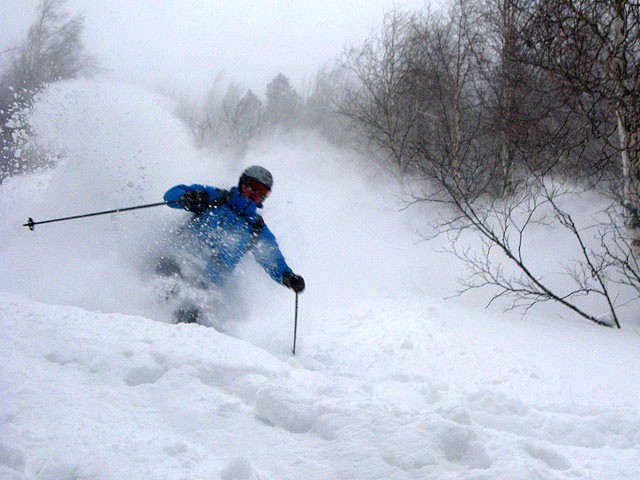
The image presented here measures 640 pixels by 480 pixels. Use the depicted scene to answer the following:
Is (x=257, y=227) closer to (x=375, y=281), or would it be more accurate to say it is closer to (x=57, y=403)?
(x=57, y=403)

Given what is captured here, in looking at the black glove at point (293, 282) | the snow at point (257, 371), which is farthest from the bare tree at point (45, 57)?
the black glove at point (293, 282)

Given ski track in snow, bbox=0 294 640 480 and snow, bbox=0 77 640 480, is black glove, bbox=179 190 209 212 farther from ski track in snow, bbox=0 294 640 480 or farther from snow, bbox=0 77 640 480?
ski track in snow, bbox=0 294 640 480

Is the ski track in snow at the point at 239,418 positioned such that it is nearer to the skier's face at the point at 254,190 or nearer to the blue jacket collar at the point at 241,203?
the blue jacket collar at the point at 241,203

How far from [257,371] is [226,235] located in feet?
8.47

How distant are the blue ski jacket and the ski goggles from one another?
14 centimetres

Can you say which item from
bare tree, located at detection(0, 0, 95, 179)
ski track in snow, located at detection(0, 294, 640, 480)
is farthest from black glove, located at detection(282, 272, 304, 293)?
bare tree, located at detection(0, 0, 95, 179)

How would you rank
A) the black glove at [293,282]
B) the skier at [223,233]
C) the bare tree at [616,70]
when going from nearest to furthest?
the black glove at [293,282]
the skier at [223,233]
the bare tree at [616,70]

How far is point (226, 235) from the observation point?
5066mm

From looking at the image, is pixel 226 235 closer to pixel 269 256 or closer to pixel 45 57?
pixel 269 256

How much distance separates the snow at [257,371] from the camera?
74.2 inches

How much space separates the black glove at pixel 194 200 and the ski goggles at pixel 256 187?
505 millimetres

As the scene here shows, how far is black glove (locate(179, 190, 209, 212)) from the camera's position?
495cm

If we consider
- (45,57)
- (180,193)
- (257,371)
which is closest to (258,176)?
(180,193)

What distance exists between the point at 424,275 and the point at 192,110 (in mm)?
44187
